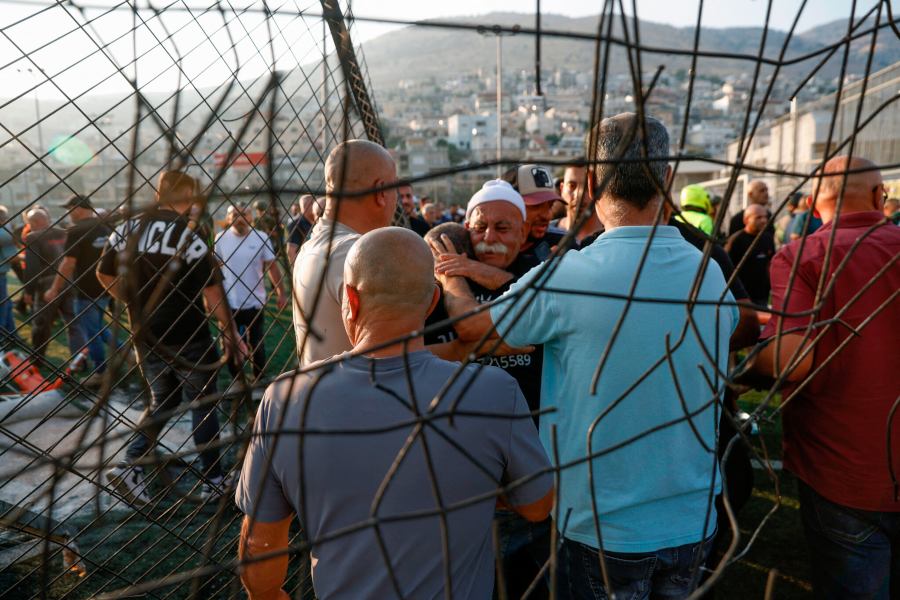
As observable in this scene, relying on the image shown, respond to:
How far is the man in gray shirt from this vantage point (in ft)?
4.14

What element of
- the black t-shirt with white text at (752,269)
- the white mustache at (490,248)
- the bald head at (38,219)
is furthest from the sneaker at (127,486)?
the black t-shirt with white text at (752,269)

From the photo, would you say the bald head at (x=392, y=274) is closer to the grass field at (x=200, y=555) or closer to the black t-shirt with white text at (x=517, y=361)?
the black t-shirt with white text at (x=517, y=361)

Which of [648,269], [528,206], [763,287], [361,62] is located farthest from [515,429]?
[763,287]

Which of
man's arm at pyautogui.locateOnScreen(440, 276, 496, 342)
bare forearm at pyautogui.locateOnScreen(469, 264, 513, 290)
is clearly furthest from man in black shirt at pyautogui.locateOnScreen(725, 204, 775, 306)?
man's arm at pyautogui.locateOnScreen(440, 276, 496, 342)

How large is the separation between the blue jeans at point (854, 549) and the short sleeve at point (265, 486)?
5.42 ft

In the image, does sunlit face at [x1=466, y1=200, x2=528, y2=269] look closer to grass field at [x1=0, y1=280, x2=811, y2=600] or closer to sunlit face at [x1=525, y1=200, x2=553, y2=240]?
sunlit face at [x1=525, y1=200, x2=553, y2=240]

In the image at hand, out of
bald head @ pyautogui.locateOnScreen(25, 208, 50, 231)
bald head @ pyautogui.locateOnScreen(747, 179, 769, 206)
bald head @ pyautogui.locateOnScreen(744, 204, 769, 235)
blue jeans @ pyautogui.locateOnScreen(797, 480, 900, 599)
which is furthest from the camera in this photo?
bald head @ pyautogui.locateOnScreen(25, 208, 50, 231)

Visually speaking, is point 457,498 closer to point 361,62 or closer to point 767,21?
point 767,21

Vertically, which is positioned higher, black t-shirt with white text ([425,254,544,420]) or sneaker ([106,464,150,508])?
black t-shirt with white text ([425,254,544,420])

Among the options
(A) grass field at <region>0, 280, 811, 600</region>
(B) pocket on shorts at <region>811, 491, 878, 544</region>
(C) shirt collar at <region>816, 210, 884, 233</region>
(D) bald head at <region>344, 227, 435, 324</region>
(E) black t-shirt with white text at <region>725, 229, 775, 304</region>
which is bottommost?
(A) grass field at <region>0, 280, 811, 600</region>

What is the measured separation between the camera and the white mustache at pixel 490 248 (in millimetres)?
2314

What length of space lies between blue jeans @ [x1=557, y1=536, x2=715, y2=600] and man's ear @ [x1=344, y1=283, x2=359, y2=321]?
84 centimetres

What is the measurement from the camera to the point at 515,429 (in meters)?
1.37

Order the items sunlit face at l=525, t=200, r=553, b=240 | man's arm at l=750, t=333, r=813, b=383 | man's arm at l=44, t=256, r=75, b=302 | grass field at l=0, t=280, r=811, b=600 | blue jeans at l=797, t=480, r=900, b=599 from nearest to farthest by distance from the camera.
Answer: man's arm at l=750, t=333, r=813, b=383, blue jeans at l=797, t=480, r=900, b=599, grass field at l=0, t=280, r=811, b=600, sunlit face at l=525, t=200, r=553, b=240, man's arm at l=44, t=256, r=75, b=302
